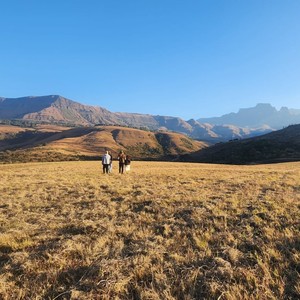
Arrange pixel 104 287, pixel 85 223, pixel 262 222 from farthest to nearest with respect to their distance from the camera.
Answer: pixel 85 223
pixel 262 222
pixel 104 287

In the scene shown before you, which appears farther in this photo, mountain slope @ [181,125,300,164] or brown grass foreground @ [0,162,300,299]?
mountain slope @ [181,125,300,164]

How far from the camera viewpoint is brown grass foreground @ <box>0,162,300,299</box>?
5309 millimetres

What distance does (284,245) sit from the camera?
22.9 feet

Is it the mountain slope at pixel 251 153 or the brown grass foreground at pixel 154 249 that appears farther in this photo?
the mountain slope at pixel 251 153

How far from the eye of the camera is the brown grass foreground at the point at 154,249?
531 cm

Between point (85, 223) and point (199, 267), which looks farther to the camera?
point (85, 223)

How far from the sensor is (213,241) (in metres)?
7.65

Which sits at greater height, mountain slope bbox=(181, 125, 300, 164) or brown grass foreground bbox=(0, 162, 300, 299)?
brown grass foreground bbox=(0, 162, 300, 299)

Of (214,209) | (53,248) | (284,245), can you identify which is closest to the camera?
(284,245)

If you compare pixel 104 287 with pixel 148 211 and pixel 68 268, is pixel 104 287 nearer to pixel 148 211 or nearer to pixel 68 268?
pixel 68 268

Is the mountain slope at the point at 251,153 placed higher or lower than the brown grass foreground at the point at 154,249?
lower

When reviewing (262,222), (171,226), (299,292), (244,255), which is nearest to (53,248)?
(171,226)

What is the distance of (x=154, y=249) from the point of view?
702 centimetres

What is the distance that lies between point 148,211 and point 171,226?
93.2 inches
